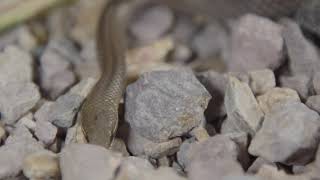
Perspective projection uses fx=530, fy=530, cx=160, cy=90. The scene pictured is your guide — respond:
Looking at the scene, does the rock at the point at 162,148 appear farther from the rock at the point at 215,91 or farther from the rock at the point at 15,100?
the rock at the point at 15,100

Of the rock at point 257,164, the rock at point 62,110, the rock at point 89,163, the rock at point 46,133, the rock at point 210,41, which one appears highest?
the rock at point 89,163

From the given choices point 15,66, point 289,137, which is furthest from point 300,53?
point 15,66

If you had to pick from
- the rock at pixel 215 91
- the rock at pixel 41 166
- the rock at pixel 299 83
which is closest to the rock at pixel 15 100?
the rock at pixel 41 166

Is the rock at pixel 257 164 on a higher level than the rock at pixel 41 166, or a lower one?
lower

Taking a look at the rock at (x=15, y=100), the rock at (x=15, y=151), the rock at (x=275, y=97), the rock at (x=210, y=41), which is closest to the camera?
the rock at (x=15, y=151)

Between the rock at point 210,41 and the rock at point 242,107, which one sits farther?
the rock at point 210,41

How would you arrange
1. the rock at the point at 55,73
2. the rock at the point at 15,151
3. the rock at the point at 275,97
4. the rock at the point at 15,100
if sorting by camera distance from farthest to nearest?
the rock at the point at 55,73
the rock at the point at 15,100
the rock at the point at 275,97
the rock at the point at 15,151

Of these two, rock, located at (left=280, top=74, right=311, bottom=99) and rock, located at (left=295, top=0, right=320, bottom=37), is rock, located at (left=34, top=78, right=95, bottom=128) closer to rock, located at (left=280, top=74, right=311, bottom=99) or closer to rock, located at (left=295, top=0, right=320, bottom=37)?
rock, located at (left=280, top=74, right=311, bottom=99)
